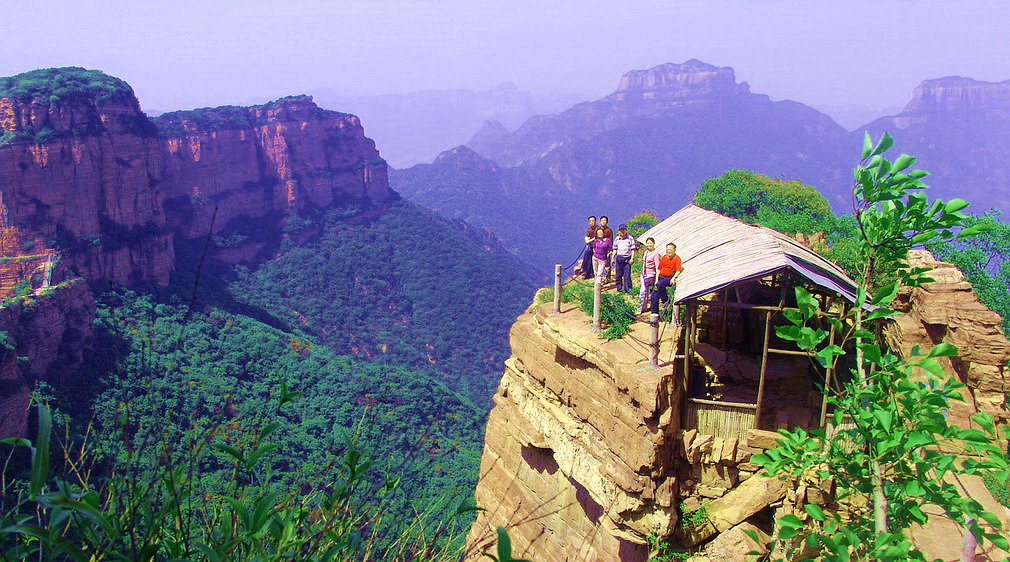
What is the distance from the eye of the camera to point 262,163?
76.0 meters

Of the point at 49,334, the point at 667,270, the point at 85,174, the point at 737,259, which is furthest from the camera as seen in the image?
the point at 85,174

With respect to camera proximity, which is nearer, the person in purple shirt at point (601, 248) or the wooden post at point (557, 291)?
the wooden post at point (557, 291)

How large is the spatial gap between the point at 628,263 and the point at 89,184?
126 ft

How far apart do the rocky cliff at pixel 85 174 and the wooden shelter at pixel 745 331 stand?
37.8 m

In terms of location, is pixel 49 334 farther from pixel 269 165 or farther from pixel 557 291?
pixel 269 165

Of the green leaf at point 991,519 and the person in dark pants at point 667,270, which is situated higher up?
the person in dark pants at point 667,270

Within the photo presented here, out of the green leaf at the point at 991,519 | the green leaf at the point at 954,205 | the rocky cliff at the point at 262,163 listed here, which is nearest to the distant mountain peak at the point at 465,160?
the rocky cliff at the point at 262,163

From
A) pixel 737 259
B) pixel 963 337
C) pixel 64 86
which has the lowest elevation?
pixel 963 337

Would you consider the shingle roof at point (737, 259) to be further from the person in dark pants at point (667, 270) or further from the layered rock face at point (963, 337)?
the layered rock face at point (963, 337)

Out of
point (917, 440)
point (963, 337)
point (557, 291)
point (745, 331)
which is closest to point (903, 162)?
point (917, 440)

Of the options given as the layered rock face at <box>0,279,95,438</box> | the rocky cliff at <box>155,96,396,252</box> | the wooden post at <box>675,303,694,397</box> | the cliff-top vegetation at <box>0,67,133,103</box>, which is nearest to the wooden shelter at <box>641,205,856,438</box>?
the wooden post at <box>675,303,694,397</box>

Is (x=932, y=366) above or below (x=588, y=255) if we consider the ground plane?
above

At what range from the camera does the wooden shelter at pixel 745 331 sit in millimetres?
10656

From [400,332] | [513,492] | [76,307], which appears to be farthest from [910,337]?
[400,332]
